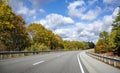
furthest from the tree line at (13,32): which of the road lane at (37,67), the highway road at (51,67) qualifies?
the highway road at (51,67)

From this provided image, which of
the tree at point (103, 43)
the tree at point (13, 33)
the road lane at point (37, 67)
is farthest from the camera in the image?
the tree at point (103, 43)

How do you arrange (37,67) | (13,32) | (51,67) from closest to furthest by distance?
(37,67) → (51,67) → (13,32)

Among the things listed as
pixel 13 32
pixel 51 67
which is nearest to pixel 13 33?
pixel 13 32

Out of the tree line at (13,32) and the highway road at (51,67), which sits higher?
the tree line at (13,32)

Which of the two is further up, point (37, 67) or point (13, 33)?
point (13, 33)

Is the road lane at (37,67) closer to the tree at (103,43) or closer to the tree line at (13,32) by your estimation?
the tree line at (13,32)

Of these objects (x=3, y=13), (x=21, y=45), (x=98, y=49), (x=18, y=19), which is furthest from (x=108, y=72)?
(x=98, y=49)

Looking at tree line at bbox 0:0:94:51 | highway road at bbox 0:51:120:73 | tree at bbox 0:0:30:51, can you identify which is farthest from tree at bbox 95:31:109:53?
highway road at bbox 0:51:120:73

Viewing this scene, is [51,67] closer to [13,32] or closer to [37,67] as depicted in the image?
[37,67]

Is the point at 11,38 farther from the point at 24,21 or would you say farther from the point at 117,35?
the point at 117,35

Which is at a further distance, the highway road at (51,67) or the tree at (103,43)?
the tree at (103,43)

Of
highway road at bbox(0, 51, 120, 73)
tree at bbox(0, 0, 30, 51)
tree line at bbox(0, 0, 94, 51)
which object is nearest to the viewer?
highway road at bbox(0, 51, 120, 73)

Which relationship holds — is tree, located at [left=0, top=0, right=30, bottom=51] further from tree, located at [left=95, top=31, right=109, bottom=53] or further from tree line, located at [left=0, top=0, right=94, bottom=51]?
tree, located at [left=95, top=31, right=109, bottom=53]

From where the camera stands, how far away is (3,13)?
41500mm
